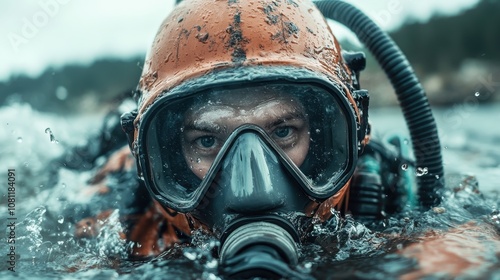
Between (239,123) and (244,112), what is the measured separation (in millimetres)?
48

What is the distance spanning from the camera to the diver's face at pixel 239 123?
220 centimetres

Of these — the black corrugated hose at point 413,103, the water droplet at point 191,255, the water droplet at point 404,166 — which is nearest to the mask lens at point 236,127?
the water droplet at point 191,255

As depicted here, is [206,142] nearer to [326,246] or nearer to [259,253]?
[326,246]

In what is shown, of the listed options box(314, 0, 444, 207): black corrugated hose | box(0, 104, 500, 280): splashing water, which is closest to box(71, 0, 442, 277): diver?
box(0, 104, 500, 280): splashing water

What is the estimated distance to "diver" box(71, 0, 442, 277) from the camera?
1.96 m

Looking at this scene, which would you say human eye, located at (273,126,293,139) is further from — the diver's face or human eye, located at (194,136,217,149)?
human eye, located at (194,136,217,149)

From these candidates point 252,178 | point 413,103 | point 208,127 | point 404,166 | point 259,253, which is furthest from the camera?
point 404,166

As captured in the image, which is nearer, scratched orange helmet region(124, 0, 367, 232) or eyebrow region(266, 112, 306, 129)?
scratched orange helmet region(124, 0, 367, 232)

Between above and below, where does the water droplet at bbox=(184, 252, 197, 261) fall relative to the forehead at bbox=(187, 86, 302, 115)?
below

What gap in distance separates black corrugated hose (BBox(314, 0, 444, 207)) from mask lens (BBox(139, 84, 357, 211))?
Answer: 31.7 inches

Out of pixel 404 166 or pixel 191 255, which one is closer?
pixel 191 255

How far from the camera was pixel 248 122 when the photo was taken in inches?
86.6

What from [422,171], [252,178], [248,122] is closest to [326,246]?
[252,178]

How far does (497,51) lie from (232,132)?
24.1 metres
